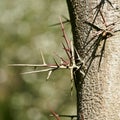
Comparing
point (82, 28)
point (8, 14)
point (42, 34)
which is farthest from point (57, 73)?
point (82, 28)

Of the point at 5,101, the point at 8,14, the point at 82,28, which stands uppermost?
the point at 82,28

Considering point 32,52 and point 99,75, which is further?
point 32,52

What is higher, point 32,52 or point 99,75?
point 99,75

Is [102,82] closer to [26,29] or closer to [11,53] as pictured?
[26,29]

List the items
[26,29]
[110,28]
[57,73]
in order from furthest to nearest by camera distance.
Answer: [26,29] → [57,73] → [110,28]
